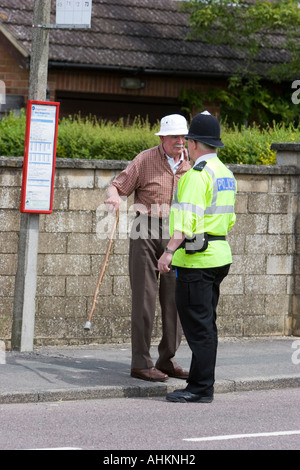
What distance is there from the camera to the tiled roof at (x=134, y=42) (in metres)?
15.8

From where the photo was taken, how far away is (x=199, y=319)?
26.9ft

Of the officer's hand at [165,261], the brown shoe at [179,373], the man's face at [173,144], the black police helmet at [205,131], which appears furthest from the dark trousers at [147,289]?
the black police helmet at [205,131]

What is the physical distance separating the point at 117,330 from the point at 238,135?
2637 mm

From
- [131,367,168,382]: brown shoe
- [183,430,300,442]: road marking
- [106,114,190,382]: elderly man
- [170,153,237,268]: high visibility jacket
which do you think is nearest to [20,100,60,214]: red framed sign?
[106,114,190,382]: elderly man

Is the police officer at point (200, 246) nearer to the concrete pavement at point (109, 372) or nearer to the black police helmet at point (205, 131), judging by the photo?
the black police helmet at point (205, 131)

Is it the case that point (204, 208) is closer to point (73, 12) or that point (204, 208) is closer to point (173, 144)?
point (173, 144)

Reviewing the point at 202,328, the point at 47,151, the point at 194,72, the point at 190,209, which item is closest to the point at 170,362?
the point at 202,328

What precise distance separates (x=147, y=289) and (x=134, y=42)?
8.34 meters

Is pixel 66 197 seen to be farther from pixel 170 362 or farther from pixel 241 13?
pixel 241 13

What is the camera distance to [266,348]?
11.0 m

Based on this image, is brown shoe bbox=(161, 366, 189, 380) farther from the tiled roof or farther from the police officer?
the tiled roof

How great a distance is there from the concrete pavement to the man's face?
186cm

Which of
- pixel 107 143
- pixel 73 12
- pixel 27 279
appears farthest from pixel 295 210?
pixel 73 12
